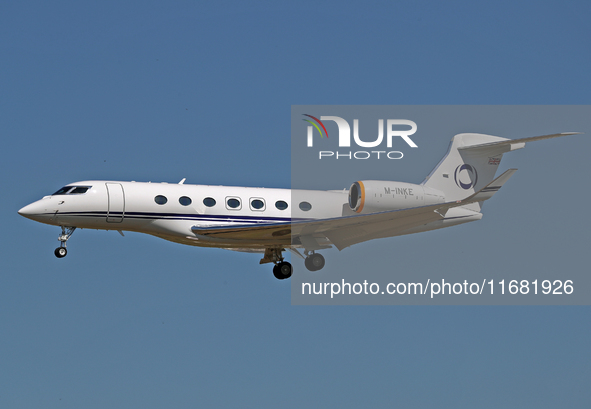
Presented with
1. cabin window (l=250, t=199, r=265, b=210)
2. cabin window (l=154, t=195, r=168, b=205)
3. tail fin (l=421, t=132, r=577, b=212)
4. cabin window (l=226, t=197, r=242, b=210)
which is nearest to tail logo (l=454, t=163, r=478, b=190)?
tail fin (l=421, t=132, r=577, b=212)

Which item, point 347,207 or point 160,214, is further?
point 347,207

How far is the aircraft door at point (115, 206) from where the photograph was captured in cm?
→ 2383

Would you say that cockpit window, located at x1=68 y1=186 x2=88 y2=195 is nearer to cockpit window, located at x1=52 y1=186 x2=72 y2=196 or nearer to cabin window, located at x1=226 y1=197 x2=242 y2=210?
cockpit window, located at x1=52 y1=186 x2=72 y2=196

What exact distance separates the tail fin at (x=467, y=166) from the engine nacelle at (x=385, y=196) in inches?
72.1

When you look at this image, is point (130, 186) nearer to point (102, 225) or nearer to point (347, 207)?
point (102, 225)

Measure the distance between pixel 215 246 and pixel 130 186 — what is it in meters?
3.28

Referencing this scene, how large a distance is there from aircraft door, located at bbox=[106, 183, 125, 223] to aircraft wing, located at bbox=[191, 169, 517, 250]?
219cm

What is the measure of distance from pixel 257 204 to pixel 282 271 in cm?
279

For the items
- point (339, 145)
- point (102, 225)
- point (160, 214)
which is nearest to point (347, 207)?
point (339, 145)

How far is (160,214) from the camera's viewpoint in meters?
24.1

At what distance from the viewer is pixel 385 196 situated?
24.7 meters

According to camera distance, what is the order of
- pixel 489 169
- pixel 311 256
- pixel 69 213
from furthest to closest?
pixel 489 169, pixel 311 256, pixel 69 213

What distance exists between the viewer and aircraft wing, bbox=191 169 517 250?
23.6m

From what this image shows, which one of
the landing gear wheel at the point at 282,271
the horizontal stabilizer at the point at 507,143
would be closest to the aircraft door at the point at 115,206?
the landing gear wheel at the point at 282,271
